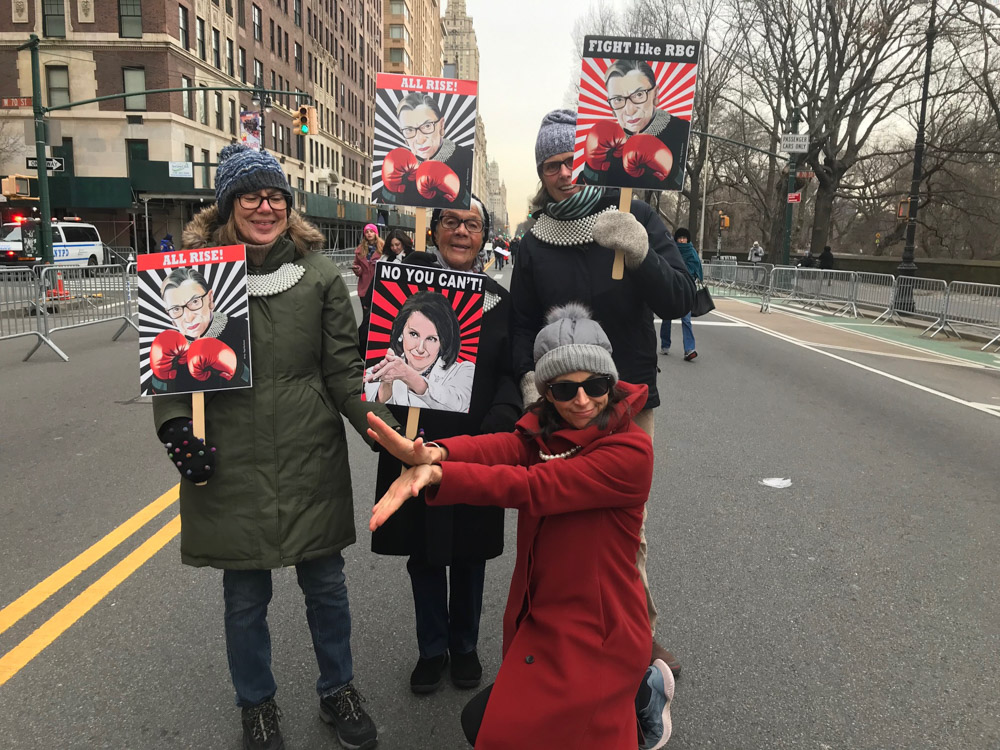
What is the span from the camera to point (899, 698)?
118 inches

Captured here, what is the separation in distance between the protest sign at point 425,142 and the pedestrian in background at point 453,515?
11 centimetres

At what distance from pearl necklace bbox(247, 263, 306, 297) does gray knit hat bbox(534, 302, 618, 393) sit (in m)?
0.87

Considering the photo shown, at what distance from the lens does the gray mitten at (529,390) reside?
2680mm

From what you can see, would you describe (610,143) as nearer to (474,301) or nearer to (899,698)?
(474,301)

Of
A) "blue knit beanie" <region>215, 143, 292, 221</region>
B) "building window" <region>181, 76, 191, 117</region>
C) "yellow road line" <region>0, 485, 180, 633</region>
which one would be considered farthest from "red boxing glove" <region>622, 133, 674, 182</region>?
"building window" <region>181, 76, 191, 117</region>

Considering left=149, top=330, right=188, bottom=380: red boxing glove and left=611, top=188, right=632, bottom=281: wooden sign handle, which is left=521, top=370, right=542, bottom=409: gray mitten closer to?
left=611, top=188, right=632, bottom=281: wooden sign handle

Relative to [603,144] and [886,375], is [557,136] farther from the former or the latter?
[886,375]

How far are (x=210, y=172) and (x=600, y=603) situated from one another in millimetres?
44692

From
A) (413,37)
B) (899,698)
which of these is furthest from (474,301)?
(413,37)

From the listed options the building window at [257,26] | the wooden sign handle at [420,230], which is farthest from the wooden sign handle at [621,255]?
the building window at [257,26]

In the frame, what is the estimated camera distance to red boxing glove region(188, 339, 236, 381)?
8.00ft

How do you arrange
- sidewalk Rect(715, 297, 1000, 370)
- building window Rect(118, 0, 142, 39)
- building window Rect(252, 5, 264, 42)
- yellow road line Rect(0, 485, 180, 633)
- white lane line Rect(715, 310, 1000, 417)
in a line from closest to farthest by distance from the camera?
yellow road line Rect(0, 485, 180, 633) → white lane line Rect(715, 310, 1000, 417) → sidewalk Rect(715, 297, 1000, 370) → building window Rect(118, 0, 142, 39) → building window Rect(252, 5, 264, 42)

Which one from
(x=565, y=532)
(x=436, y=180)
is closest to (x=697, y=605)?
(x=565, y=532)

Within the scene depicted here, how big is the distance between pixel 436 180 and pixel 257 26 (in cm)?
5248
